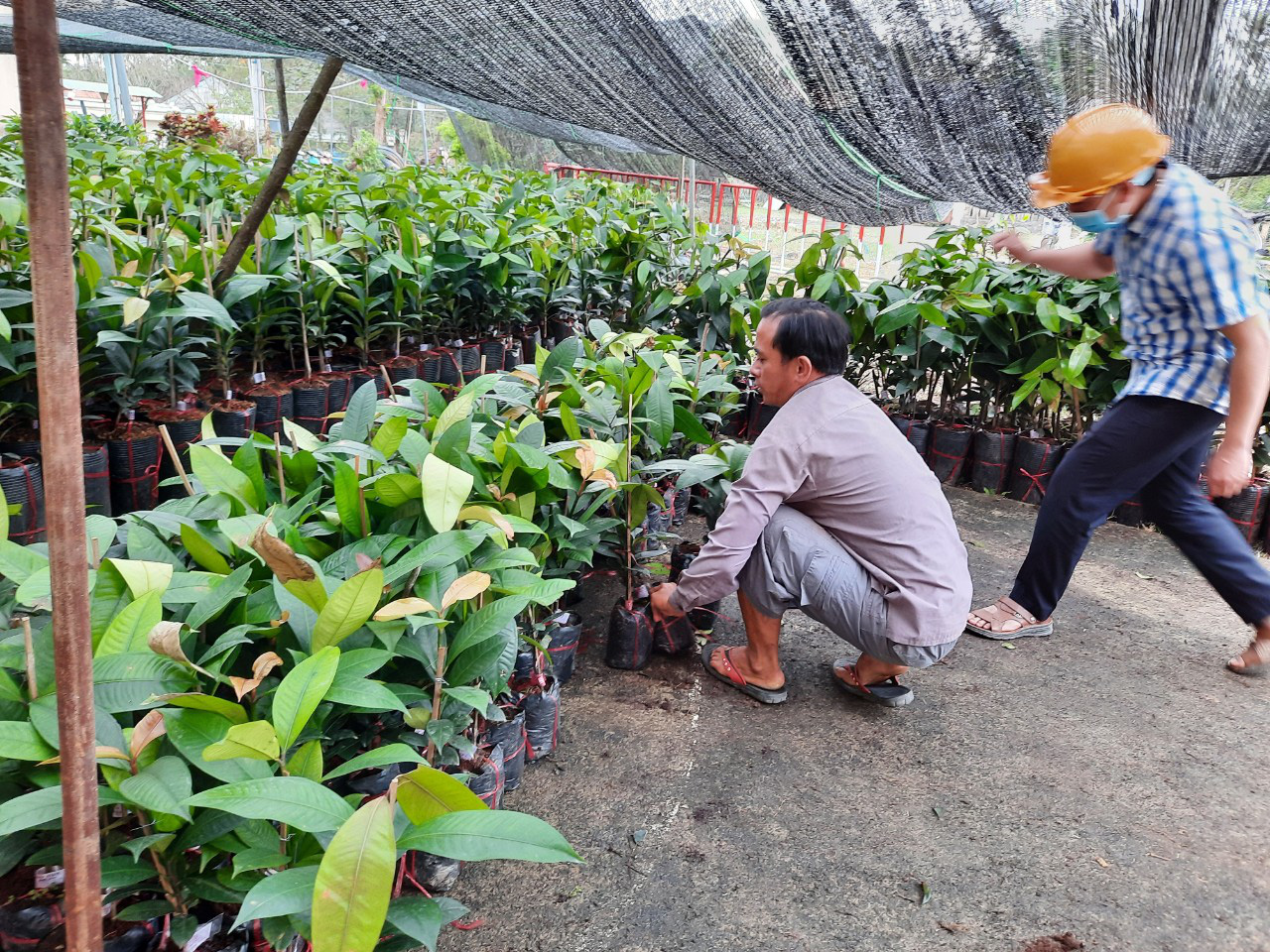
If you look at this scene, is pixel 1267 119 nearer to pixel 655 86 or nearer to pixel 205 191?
pixel 655 86

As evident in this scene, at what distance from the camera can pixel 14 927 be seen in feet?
3.79

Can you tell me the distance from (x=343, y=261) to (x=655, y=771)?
2.31 m

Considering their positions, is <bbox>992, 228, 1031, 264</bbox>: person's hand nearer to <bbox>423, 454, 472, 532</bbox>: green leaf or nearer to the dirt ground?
the dirt ground

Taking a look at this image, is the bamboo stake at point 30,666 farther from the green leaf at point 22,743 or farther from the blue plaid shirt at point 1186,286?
the blue plaid shirt at point 1186,286

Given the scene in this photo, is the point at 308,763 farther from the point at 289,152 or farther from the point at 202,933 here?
the point at 289,152

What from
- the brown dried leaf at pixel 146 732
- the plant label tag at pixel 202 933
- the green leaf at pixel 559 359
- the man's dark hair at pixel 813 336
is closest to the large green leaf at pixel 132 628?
the brown dried leaf at pixel 146 732

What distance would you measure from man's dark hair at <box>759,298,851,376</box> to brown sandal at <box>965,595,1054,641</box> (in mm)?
1103


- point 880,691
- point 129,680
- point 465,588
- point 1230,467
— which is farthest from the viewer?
point 880,691

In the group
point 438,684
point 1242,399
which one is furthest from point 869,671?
point 438,684

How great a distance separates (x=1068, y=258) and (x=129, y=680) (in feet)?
8.42

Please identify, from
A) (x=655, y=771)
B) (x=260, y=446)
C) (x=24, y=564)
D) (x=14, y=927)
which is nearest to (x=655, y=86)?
(x=260, y=446)

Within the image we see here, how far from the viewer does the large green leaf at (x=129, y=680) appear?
1167 mm

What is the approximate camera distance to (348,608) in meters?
1.29

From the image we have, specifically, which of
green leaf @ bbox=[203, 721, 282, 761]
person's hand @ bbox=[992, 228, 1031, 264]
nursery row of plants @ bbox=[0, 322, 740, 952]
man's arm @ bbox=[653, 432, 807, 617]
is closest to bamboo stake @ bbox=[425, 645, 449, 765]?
nursery row of plants @ bbox=[0, 322, 740, 952]
